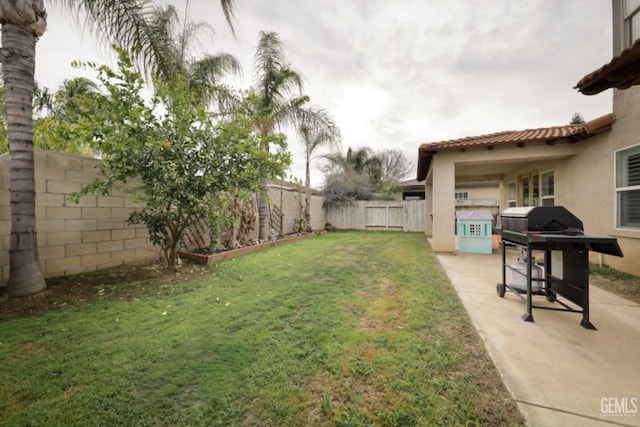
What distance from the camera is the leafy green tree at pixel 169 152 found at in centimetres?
361

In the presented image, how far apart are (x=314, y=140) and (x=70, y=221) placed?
866 centimetres

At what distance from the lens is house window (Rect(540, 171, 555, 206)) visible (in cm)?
705

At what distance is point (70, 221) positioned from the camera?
3.91 m

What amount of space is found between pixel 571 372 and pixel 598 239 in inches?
55.3

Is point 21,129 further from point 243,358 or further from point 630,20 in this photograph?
point 630,20

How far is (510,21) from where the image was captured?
18.8ft

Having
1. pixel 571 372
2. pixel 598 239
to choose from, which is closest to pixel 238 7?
pixel 598 239

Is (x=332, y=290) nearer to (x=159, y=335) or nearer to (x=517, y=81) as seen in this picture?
(x=159, y=335)

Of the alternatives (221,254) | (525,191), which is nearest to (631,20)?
(525,191)

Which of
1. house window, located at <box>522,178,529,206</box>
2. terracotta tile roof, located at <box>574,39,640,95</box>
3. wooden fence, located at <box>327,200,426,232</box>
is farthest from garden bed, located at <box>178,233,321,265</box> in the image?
house window, located at <box>522,178,529,206</box>

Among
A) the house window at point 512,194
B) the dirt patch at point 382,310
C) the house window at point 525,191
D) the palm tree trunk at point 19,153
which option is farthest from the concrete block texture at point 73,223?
the house window at point 512,194
